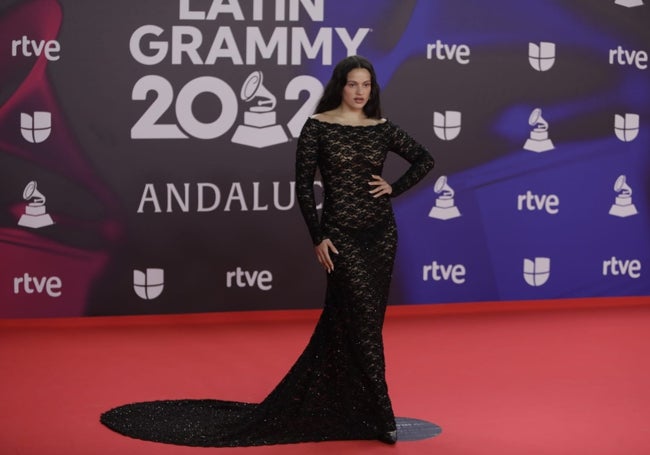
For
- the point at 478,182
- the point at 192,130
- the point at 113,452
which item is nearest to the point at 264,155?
the point at 192,130

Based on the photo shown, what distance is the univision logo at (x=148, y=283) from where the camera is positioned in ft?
25.7

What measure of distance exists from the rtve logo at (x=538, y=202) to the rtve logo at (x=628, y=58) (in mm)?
1003

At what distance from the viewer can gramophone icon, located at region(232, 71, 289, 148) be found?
784 centimetres

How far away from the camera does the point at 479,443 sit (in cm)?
527

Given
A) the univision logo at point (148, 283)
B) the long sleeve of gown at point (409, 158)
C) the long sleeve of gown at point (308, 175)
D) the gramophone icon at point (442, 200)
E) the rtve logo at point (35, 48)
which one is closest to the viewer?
the long sleeve of gown at point (308, 175)

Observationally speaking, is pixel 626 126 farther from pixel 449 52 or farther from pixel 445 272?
pixel 445 272

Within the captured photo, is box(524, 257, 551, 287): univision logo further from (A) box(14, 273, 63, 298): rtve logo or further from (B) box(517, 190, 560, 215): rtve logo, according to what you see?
(A) box(14, 273, 63, 298): rtve logo

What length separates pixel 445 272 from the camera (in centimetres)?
836

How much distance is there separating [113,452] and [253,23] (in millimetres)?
3519

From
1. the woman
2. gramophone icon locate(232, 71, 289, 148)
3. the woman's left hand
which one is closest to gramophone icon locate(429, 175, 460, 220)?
gramophone icon locate(232, 71, 289, 148)

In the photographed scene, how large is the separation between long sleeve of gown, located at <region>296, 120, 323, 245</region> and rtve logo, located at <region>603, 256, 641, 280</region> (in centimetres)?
397

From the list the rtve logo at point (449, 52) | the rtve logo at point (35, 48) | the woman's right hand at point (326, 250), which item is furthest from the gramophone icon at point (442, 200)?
the woman's right hand at point (326, 250)

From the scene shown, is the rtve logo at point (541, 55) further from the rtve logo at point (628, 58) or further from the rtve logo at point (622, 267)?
the rtve logo at point (622, 267)

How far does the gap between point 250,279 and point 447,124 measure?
1617mm
